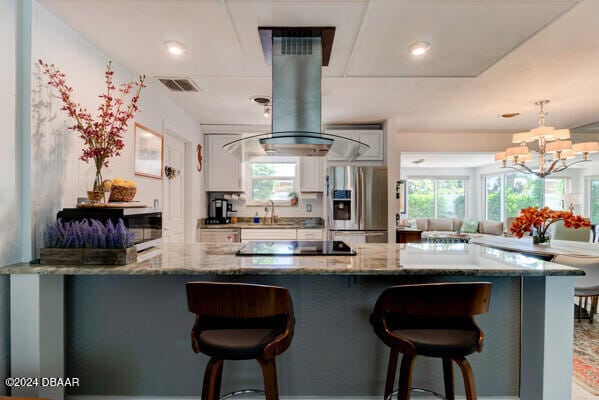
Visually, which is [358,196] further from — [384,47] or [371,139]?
[384,47]

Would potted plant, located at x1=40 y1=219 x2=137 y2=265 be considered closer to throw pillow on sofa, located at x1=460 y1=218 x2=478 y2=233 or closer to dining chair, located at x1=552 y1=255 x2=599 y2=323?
dining chair, located at x1=552 y1=255 x2=599 y2=323

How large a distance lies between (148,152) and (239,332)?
212 centimetres

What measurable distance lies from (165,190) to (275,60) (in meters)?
2.05

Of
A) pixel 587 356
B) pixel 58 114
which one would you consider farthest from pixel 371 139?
pixel 58 114

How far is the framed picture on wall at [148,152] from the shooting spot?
2672 millimetres

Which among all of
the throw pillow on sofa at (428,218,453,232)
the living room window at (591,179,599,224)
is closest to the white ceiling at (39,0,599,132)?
the living room window at (591,179,599,224)

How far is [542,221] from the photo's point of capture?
3123mm

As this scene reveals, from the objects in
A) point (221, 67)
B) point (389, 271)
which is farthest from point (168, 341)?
point (221, 67)

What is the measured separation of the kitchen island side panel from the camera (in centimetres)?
175

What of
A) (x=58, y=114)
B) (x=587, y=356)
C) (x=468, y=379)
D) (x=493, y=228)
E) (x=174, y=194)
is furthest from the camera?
(x=493, y=228)

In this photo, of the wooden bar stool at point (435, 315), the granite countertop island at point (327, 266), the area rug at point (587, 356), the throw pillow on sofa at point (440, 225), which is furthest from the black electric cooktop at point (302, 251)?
the throw pillow on sofa at point (440, 225)

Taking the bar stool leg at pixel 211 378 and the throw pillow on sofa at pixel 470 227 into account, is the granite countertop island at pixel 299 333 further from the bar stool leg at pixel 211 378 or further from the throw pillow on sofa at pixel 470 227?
the throw pillow on sofa at pixel 470 227

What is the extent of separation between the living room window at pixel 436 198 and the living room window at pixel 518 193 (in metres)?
0.80

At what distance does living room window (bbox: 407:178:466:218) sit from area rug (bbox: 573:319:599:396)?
669cm
